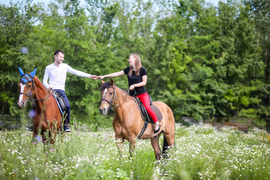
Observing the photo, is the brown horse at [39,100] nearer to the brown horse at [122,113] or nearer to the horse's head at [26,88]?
the horse's head at [26,88]

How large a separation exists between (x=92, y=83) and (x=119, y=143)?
551 inches

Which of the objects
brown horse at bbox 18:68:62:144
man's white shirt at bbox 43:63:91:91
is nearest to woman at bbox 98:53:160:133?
man's white shirt at bbox 43:63:91:91

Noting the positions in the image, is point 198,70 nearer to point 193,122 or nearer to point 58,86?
point 193,122

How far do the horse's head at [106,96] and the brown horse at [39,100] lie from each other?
1.38 metres

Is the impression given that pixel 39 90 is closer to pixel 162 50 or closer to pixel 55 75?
pixel 55 75

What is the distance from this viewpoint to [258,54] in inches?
968

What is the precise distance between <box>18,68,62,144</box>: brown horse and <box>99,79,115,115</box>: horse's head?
1383mm

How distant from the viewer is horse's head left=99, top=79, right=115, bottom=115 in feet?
16.0

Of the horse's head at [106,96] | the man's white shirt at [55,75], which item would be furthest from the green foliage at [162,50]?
A: the horse's head at [106,96]

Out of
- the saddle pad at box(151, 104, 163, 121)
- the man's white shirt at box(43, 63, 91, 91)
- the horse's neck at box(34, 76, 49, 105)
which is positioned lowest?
the saddle pad at box(151, 104, 163, 121)

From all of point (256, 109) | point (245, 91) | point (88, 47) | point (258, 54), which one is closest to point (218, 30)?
point (258, 54)

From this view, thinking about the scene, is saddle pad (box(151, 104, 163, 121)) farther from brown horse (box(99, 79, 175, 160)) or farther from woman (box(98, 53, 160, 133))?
brown horse (box(99, 79, 175, 160))

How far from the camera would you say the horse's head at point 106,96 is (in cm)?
487

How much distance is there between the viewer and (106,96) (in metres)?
5.02
